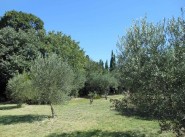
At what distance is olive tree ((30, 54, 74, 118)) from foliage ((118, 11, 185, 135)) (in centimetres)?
1104

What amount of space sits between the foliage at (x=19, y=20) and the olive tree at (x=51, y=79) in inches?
1346

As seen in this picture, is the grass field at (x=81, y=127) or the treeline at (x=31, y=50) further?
the treeline at (x=31, y=50)

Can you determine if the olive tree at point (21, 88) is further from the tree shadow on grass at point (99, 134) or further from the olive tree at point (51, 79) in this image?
the tree shadow on grass at point (99, 134)

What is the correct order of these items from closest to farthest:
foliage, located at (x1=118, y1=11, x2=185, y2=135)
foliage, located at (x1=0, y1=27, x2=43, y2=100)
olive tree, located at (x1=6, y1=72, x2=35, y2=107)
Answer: foliage, located at (x1=118, y1=11, x2=185, y2=135)
olive tree, located at (x1=6, y1=72, x2=35, y2=107)
foliage, located at (x1=0, y1=27, x2=43, y2=100)

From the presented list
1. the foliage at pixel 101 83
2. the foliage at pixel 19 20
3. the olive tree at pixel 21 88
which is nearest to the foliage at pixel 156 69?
the olive tree at pixel 21 88

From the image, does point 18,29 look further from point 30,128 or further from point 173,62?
point 173,62

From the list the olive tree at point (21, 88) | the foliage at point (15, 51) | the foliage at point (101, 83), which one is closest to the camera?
the olive tree at point (21, 88)

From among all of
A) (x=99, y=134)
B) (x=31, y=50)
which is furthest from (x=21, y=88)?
(x=99, y=134)

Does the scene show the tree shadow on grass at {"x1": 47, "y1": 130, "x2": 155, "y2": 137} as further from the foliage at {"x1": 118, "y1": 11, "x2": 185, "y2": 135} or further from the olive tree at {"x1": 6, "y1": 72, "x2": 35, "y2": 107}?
the olive tree at {"x1": 6, "y1": 72, "x2": 35, "y2": 107}

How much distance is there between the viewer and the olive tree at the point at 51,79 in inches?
1163

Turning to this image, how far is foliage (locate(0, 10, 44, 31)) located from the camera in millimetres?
62156

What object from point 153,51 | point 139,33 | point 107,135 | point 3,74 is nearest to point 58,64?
point 107,135

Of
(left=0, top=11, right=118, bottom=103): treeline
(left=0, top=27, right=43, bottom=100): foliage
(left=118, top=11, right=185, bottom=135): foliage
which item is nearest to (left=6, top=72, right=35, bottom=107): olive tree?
(left=0, top=11, right=118, bottom=103): treeline

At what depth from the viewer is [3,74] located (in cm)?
5550
